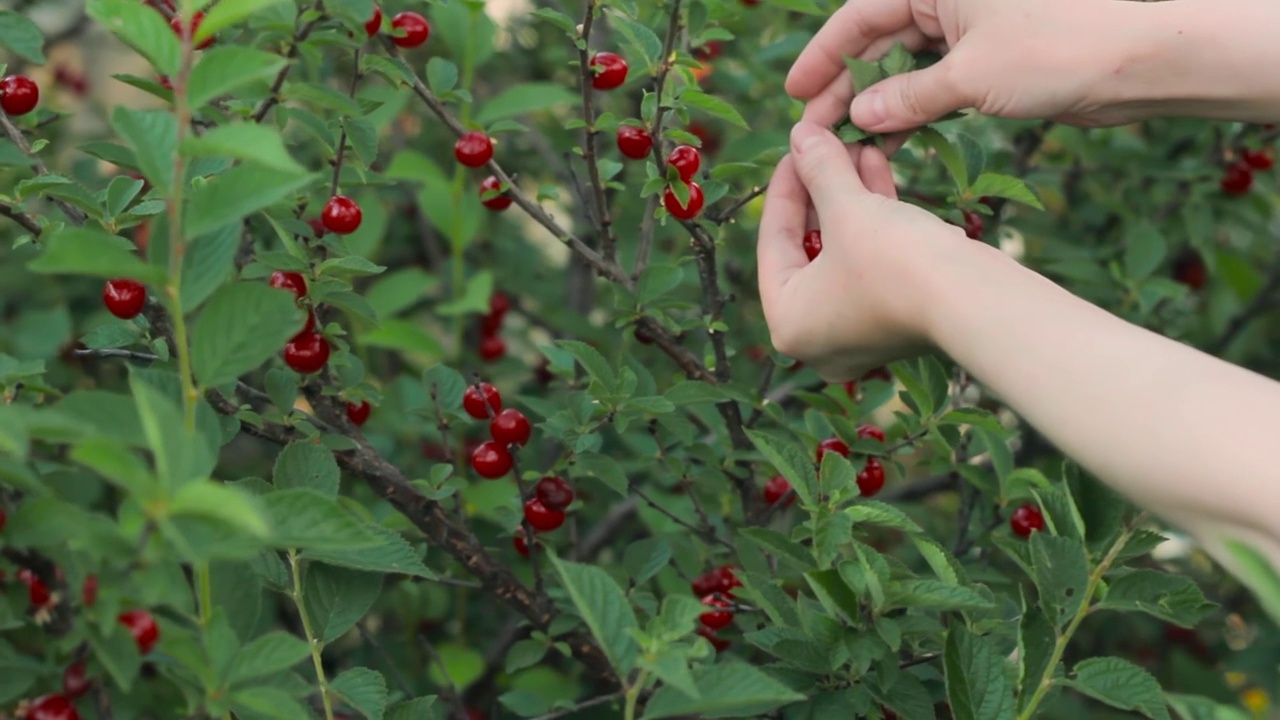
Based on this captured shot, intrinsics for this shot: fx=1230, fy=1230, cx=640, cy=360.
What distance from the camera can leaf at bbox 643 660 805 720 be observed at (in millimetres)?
758

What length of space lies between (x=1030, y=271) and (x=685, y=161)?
1.25 ft

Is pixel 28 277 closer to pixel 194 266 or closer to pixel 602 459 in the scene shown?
pixel 602 459

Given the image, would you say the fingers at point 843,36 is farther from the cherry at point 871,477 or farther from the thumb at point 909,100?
the cherry at point 871,477

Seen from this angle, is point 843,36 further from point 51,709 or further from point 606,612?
point 51,709

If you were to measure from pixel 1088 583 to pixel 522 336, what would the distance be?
1414 millimetres

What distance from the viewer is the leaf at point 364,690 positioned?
92 centimetres

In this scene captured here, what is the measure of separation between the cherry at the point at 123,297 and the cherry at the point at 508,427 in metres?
0.35

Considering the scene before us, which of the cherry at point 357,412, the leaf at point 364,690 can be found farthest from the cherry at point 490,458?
the leaf at point 364,690

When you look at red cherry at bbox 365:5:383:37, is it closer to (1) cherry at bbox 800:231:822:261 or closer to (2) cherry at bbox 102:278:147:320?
(2) cherry at bbox 102:278:147:320

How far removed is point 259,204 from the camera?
737mm

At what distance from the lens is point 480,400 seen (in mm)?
1268

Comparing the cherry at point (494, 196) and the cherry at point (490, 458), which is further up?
the cherry at point (494, 196)

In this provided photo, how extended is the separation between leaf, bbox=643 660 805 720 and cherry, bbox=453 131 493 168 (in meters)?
0.67

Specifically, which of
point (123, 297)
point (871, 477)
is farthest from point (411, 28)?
point (871, 477)
